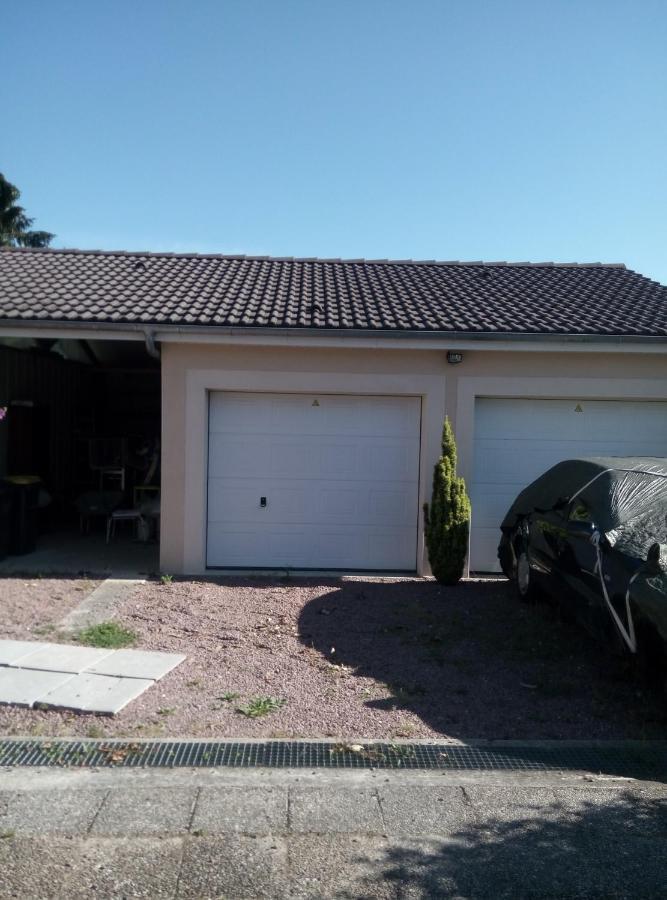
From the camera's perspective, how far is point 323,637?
6883mm

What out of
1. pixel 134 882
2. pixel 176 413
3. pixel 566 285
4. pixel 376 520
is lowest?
pixel 134 882

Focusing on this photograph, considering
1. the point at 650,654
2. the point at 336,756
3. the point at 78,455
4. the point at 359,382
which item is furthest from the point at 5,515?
the point at 650,654

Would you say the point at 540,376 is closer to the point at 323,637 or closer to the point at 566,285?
the point at 566,285

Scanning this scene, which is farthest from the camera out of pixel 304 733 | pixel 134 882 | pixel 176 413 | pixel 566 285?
pixel 566 285

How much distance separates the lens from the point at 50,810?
385 cm

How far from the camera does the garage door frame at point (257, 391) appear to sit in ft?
30.3

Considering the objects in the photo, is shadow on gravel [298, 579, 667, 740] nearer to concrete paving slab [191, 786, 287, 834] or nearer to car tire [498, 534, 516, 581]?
car tire [498, 534, 516, 581]

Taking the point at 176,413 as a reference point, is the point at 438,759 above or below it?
below

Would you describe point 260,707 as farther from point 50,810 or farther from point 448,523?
point 448,523

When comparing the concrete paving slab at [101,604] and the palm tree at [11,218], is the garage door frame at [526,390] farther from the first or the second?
the palm tree at [11,218]

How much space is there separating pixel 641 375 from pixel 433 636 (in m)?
4.63

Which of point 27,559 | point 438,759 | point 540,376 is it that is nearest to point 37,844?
point 438,759

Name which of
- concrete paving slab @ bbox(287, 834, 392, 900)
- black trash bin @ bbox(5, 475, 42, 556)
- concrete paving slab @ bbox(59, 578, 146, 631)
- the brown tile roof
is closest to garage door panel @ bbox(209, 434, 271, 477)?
the brown tile roof

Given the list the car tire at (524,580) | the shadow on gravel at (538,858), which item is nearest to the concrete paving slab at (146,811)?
the shadow on gravel at (538,858)
